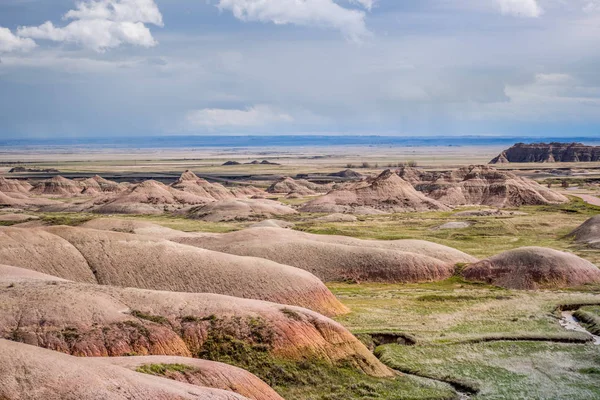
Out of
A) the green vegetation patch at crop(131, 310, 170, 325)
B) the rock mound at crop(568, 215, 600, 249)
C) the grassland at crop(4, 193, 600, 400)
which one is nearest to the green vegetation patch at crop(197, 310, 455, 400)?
the grassland at crop(4, 193, 600, 400)

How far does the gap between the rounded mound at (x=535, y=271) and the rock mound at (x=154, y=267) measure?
53.1 ft

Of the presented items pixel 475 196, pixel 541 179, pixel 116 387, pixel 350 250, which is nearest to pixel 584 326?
pixel 350 250

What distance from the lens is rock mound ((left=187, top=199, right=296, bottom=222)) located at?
366ft

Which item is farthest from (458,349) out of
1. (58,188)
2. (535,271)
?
(58,188)

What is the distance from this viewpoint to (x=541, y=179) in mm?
190375

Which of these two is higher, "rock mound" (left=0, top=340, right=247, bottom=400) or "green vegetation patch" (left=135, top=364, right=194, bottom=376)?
"rock mound" (left=0, top=340, right=247, bottom=400)

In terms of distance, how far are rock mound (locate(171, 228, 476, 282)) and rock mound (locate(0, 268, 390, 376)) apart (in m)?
22.3

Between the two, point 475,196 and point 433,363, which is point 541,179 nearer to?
point 475,196

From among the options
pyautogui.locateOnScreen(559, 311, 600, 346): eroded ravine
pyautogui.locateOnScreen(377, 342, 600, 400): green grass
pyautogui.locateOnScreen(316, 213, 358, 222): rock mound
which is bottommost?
pyautogui.locateOnScreen(316, 213, 358, 222): rock mound

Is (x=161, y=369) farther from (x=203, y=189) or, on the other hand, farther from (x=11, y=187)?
(x=11, y=187)

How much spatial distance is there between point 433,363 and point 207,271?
16.9m

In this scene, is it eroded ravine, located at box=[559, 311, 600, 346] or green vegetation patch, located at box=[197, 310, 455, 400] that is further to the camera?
eroded ravine, located at box=[559, 311, 600, 346]

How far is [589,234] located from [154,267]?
4967cm

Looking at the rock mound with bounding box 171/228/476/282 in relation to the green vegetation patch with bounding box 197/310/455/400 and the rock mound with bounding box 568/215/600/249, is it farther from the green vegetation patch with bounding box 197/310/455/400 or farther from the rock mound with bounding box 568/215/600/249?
the green vegetation patch with bounding box 197/310/455/400
